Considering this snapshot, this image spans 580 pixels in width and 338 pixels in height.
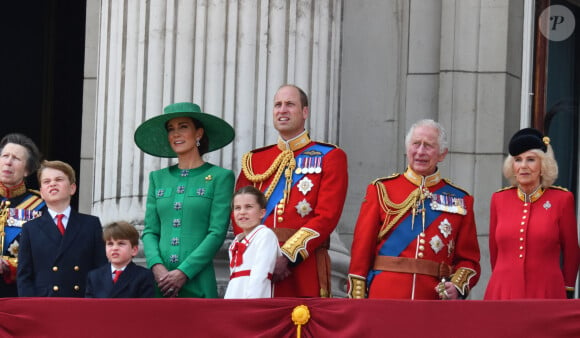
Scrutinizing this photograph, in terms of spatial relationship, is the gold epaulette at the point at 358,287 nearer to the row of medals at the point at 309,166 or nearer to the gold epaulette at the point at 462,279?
the gold epaulette at the point at 462,279

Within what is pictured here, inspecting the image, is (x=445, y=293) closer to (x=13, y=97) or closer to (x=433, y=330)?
(x=433, y=330)

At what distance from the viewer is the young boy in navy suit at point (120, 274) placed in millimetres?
8953

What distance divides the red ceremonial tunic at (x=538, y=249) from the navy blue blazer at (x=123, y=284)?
1814 millimetres

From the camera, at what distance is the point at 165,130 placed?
9.91m

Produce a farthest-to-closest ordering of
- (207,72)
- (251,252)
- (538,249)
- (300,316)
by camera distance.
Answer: (207,72), (538,249), (251,252), (300,316)

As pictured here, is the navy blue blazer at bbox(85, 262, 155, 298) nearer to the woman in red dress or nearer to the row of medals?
the row of medals

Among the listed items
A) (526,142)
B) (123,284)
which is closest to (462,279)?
(526,142)

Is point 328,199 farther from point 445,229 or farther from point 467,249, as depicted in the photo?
point 467,249

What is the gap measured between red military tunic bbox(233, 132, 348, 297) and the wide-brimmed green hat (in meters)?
0.41

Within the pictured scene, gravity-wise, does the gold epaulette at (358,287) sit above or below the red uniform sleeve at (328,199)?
below

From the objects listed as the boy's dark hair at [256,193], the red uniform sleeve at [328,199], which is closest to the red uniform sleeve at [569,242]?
the red uniform sleeve at [328,199]

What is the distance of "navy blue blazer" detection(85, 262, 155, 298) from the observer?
8945mm

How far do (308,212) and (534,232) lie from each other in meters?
1.22

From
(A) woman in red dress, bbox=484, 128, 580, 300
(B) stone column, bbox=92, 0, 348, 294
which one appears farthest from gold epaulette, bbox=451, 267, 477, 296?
(B) stone column, bbox=92, 0, 348, 294
